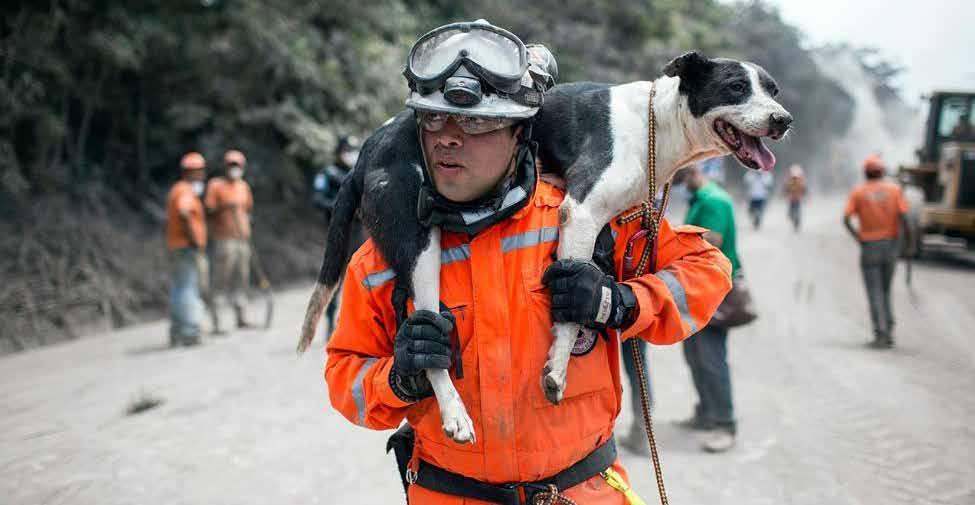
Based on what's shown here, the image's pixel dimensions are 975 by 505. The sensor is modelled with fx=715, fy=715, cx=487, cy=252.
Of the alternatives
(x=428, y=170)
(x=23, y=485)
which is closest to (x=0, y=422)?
(x=23, y=485)

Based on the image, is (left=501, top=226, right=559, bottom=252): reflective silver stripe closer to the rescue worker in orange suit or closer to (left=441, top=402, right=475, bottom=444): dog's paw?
the rescue worker in orange suit

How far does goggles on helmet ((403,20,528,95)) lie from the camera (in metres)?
1.80

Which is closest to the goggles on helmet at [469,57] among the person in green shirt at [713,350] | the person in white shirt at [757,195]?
the person in green shirt at [713,350]

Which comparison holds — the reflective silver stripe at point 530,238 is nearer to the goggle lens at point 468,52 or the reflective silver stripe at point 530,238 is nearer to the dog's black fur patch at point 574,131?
the dog's black fur patch at point 574,131

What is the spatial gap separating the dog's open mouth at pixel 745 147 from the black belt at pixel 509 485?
0.91 meters

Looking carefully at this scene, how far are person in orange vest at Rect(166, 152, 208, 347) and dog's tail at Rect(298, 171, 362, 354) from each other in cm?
654

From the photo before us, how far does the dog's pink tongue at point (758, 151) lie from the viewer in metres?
2.06

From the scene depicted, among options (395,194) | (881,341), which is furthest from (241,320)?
(395,194)

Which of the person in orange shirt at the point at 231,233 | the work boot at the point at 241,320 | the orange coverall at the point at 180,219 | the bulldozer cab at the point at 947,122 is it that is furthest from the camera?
the bulldozer cab at the point at 947,122

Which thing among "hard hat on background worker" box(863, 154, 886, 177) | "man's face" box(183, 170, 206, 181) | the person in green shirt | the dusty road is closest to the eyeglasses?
the dusty road

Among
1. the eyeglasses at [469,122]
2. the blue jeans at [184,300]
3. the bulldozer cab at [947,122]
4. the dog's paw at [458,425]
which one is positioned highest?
the bulldozer cab at [947,122]

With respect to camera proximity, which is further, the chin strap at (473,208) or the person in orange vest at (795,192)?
the person in orange vest at (795,192)

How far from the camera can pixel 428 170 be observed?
1926 mm

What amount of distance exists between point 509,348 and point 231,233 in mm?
7911
